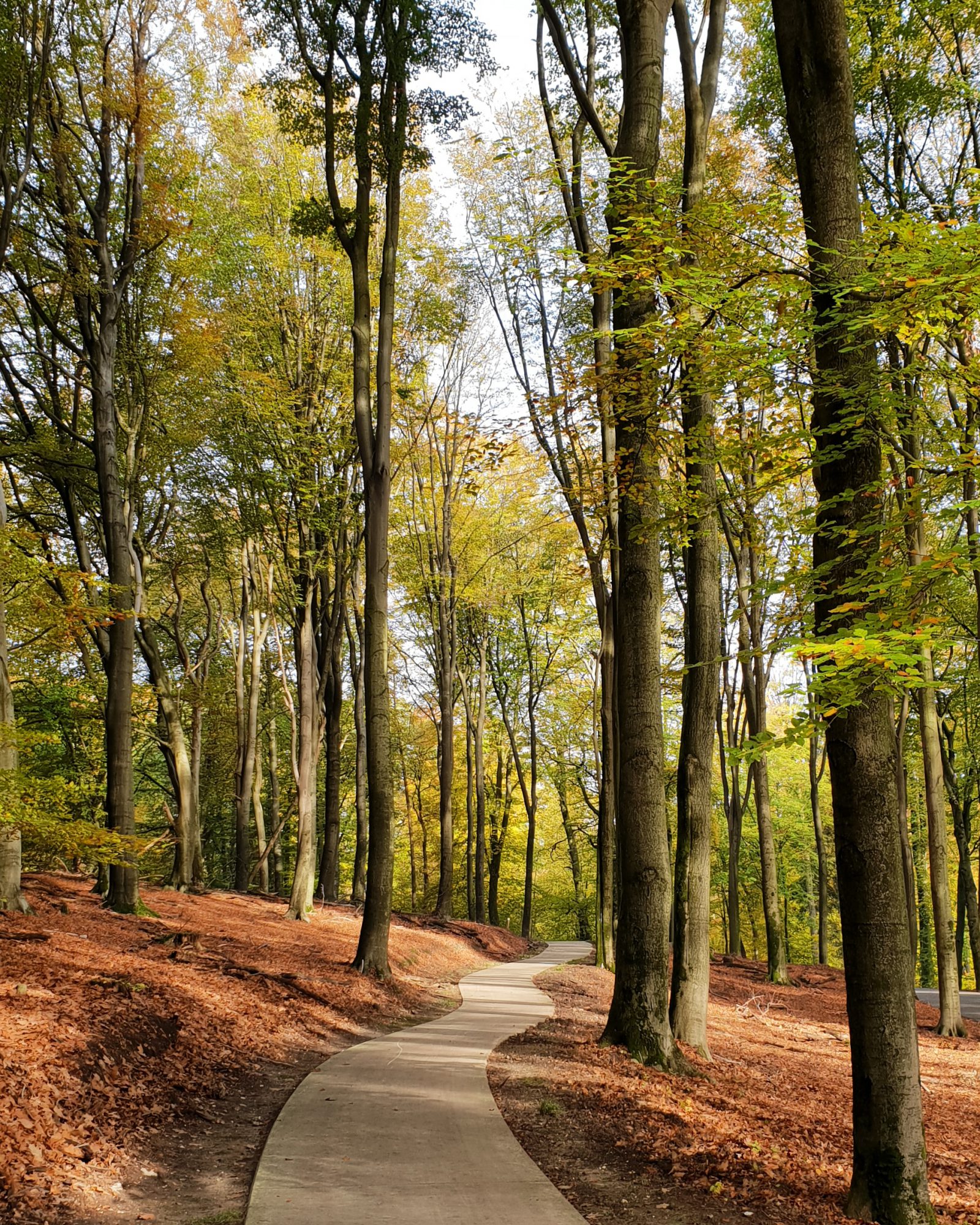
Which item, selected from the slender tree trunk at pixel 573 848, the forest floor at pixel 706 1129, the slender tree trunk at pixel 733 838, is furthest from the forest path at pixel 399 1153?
the slender tree trunk at pixel 573 848

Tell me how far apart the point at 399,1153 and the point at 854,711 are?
3.80m

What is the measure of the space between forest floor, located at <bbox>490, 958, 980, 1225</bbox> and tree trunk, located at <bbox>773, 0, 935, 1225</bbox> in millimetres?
551

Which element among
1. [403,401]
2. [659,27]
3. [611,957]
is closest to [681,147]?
[659,27]

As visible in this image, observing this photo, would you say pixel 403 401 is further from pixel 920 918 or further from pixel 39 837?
pixel 920 918

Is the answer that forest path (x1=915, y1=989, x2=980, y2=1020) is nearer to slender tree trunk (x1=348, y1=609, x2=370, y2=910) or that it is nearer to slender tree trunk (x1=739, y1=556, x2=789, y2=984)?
slender tree trunk (x1=739, y1=556, x2=789, y2=984)

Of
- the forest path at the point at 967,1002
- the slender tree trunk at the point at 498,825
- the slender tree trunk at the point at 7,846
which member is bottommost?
the forest path at the point at 967,1002

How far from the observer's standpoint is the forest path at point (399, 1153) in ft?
13.2

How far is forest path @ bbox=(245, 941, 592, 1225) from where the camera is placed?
13.2 ft

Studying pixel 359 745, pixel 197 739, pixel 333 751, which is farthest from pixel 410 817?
pixel 333 751

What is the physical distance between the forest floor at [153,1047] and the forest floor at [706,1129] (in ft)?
6.42

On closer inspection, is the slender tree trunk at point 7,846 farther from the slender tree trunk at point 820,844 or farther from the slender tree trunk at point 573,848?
the slender tree trunk at point 573,848

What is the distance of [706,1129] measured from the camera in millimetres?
5523

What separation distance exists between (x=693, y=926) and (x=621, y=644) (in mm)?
3000

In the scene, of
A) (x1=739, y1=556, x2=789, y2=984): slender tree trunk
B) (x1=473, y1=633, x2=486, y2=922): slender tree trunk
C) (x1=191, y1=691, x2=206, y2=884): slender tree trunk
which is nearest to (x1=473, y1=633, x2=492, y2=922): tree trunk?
(x1=473, y1=633, x2=486, y2=922): slender tree trunk
